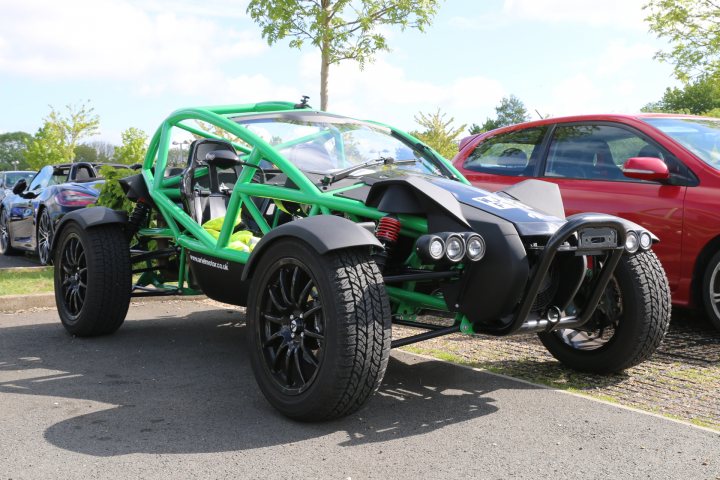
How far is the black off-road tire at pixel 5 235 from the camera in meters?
13.4

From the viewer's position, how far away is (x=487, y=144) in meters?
7.71

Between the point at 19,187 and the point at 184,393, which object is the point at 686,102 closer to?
the point at 19,187

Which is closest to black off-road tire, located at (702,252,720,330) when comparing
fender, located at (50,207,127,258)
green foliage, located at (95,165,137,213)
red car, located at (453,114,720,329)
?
red car, located at (453,114,720,329)

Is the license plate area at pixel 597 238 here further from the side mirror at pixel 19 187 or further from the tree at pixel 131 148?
the tree at pixel 131 148

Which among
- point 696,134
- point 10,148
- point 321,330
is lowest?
point 321,330

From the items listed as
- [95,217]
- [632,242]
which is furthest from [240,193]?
[632,242]

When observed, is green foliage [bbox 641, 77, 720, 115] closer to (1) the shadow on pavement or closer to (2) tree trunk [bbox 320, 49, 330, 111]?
(2) tree trunk [bbox 320, 49, 330, 111]

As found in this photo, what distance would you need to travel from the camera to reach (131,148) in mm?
36594

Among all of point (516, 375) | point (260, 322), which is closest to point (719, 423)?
point (516, 375)

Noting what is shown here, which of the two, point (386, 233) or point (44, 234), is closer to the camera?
point (386, 233)

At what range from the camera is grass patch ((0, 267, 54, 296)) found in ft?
25.7

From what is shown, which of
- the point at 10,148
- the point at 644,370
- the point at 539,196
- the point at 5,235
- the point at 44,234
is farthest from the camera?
the point at 10,148

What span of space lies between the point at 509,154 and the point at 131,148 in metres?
31.7

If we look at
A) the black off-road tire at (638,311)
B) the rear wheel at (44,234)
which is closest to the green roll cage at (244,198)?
the black off-road tire at (638,311)
